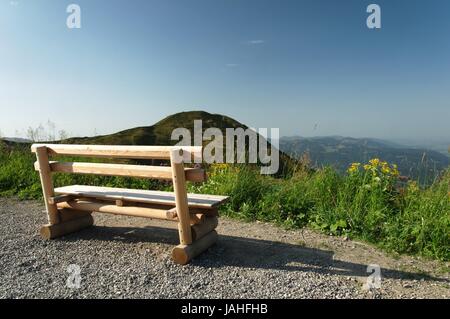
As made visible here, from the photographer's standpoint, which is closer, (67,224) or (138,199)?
(138,199)

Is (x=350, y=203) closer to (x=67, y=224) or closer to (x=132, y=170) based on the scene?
(x=132, y=170)

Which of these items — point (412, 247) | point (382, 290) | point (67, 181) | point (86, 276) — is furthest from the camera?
point (67, 181)

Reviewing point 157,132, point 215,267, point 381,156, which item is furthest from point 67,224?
point 157,132

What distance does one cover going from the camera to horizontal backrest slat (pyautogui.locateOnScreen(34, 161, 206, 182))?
13.5ft

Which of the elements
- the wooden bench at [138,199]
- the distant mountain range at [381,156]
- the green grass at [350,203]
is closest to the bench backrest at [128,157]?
the wooden bench at [138,199]

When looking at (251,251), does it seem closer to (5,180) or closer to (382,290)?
(382,290)

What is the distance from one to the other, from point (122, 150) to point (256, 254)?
216 centimetres

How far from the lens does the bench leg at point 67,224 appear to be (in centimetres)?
532

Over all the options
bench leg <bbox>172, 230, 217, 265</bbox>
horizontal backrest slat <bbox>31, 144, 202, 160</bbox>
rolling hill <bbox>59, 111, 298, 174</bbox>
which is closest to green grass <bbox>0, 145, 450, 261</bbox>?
bench leg <bbox>172, 230, 217, 265</bbox>

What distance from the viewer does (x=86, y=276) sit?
13.1 feet

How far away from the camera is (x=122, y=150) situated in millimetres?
4422
